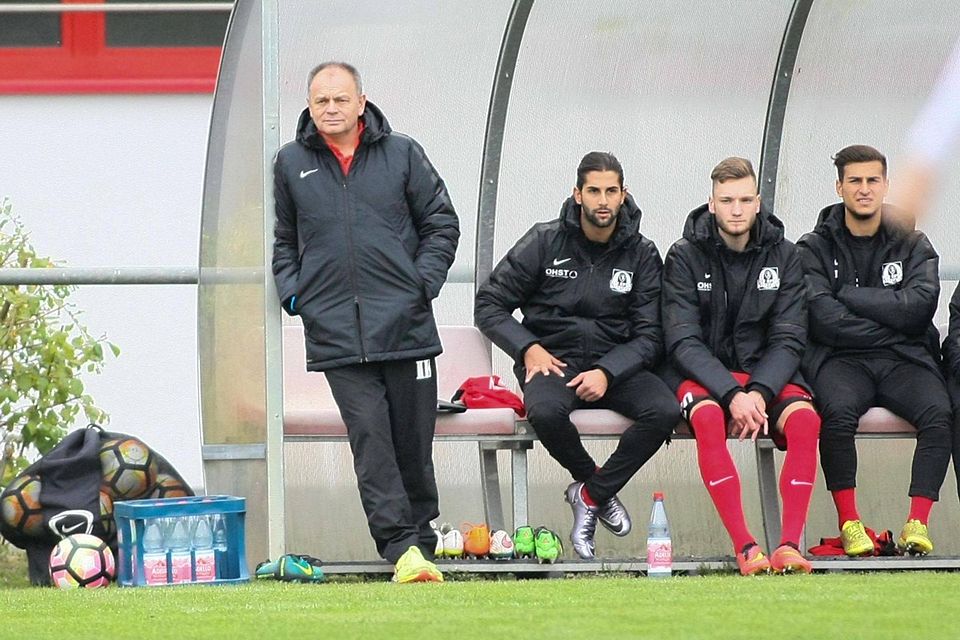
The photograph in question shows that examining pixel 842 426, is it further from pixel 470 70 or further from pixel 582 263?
pixel 470 70

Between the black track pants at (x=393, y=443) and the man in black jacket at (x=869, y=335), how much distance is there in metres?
1.51

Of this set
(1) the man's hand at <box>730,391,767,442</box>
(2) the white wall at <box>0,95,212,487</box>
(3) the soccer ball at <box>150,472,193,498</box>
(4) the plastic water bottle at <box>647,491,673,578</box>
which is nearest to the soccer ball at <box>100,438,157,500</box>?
(3) the soccer ball at <box>150,472,193,498</box>

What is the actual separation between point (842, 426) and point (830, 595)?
1.49 meters

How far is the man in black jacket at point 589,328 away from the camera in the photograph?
756 centimetres

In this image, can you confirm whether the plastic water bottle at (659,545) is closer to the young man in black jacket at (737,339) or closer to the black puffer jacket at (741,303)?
the young man in black jacket at (737,339)

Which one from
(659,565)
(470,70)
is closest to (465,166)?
(470,70)

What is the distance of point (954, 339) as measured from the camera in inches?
309

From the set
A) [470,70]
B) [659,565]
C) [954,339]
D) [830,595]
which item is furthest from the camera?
[470,70]

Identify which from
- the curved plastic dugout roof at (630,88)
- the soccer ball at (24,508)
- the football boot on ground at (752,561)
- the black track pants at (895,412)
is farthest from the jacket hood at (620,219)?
the soccer ball at (24,508)

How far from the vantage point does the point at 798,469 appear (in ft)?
24.1

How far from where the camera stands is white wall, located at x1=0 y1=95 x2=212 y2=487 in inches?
446

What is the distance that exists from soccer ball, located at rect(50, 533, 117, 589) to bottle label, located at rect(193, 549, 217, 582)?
14.3 inches

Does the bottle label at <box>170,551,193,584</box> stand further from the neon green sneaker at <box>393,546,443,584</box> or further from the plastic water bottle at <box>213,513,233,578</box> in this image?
the neon green sneaker at <box>393,546,443,584</box>

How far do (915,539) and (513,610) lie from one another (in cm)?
224
